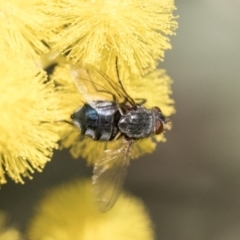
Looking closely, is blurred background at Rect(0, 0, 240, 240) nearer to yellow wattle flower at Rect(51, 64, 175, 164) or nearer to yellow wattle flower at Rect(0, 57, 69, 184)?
yellow wattle flower at Rect(51, 64, 175, 164)

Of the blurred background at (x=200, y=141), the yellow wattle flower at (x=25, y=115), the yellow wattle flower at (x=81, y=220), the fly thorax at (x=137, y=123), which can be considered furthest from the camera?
the blurred background at (x=200, y=141)

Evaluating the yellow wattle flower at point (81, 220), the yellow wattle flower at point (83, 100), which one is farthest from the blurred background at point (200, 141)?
the yellow wattle flower at point (83, 100)

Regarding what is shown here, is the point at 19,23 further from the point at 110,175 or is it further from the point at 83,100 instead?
the point at 110,175

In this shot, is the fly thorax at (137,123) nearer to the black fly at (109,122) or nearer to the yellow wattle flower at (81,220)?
the black fly at (109,122)

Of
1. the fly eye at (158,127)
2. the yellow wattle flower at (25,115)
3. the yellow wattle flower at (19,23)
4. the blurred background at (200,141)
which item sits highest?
the yellow wattle flower at (19,23)

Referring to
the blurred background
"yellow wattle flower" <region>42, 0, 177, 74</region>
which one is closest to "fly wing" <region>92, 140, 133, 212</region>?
"yellow wattle flower" <region>42, 0, 177, 74</region>

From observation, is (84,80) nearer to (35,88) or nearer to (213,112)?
(35,88)
